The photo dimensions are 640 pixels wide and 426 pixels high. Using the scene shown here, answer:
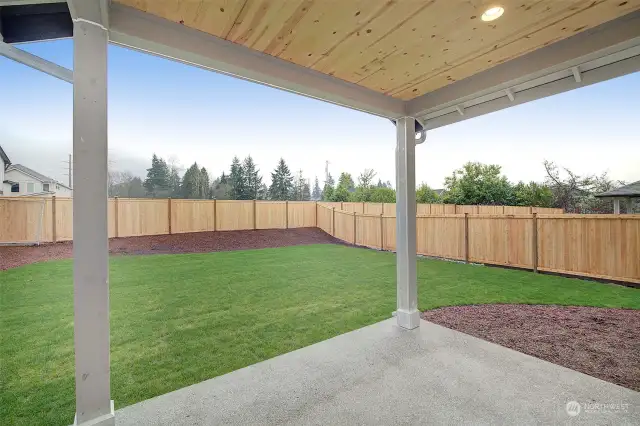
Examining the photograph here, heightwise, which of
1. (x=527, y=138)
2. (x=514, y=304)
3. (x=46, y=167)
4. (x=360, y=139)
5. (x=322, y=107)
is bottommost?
(x=514, y=304)

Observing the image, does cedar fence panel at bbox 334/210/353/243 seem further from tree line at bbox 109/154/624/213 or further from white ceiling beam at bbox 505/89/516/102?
white ceiling beam at bbox 505/89/516/102

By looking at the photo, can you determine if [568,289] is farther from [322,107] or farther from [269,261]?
[322,107]

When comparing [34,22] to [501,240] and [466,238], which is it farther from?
[466,238]

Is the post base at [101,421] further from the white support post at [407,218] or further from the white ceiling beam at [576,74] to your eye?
the white ceiling beam at [576,74]

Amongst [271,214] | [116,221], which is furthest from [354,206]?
[116,221]

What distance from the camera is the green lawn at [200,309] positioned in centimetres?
202

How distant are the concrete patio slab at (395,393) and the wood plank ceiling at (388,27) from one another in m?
2.13

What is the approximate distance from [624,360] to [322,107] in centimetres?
1528

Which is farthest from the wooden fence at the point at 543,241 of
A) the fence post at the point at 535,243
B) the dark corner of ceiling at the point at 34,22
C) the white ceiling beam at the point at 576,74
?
the dark corner of ceiling at the point at 34,22

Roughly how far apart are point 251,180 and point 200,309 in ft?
43.9

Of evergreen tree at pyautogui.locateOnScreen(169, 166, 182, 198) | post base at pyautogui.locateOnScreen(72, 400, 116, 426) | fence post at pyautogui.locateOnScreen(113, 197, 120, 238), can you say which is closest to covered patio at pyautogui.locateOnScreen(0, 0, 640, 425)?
post base at pyautogui.locateOnScreen(72, 400, 116, 426)

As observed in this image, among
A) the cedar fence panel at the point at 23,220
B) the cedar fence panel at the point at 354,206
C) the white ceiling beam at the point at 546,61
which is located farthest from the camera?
the cedar fence panel at the point at 354,206

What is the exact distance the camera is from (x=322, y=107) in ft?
51.5

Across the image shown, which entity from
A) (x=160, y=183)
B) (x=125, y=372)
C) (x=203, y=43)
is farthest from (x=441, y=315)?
(x=160, y=183)
